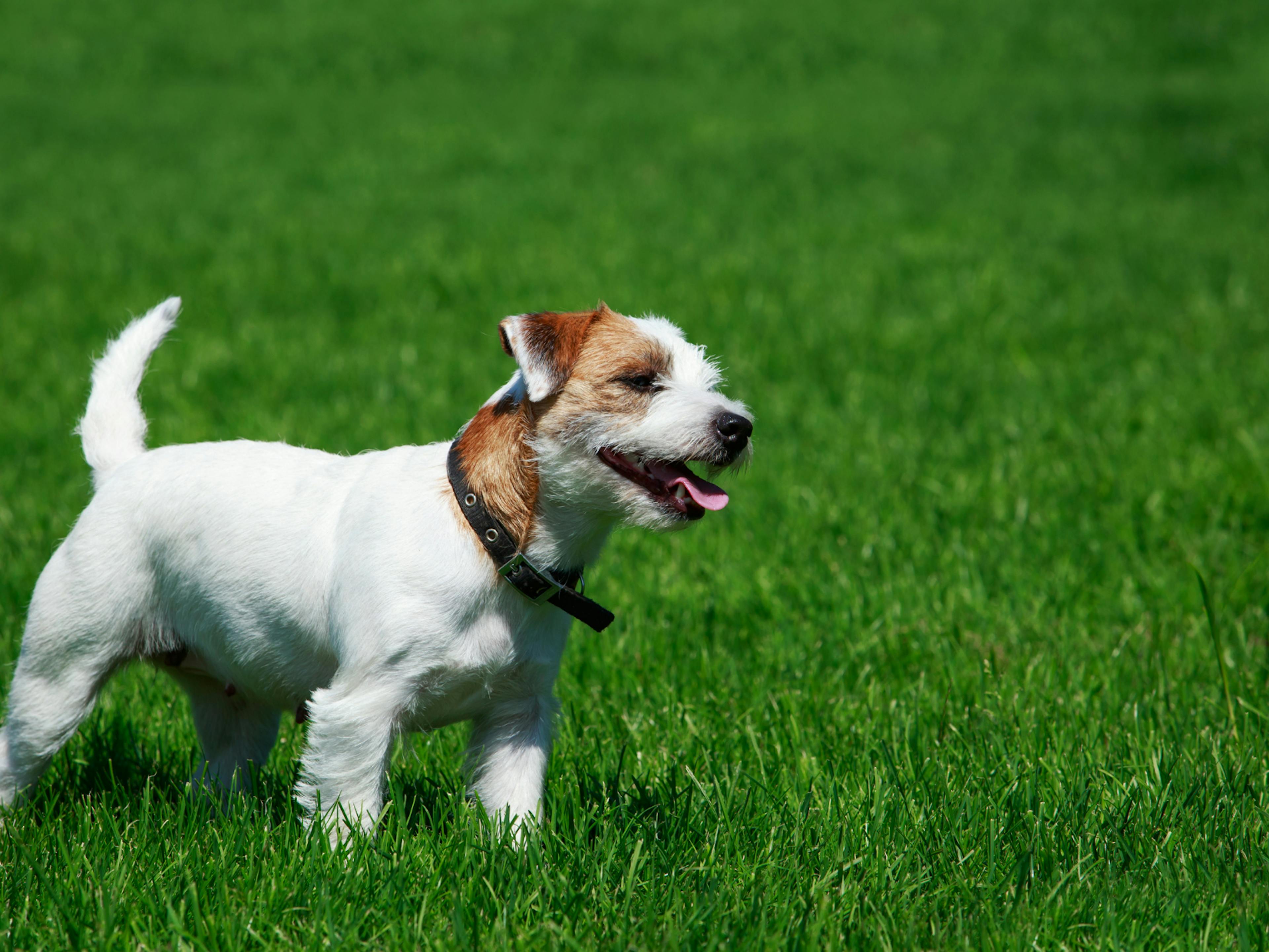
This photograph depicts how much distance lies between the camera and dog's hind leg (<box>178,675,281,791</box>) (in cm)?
404

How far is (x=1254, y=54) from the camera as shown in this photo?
2262 centimetres

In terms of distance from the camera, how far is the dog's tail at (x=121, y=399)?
13.3ft

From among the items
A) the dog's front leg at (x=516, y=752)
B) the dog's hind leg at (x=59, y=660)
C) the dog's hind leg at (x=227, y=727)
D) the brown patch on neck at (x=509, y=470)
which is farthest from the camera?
the dog's hind leg at (x=227, y=727)

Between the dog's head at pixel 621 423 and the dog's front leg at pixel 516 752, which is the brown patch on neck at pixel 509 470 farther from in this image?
the dog's front leg at pixel 516 752

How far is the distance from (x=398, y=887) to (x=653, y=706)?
65.0 inches

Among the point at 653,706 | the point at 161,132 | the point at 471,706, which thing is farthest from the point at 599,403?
the point at 161,132

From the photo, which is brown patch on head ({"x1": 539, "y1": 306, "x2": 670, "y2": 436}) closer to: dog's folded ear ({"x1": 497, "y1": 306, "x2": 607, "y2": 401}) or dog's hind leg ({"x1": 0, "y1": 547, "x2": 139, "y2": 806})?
dog's folded ear ({"x1": 497, "y1": 306, "x2": 607, "y2": 401})

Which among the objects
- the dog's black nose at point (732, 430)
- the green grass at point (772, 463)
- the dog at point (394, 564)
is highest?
the dog's black nose at point (732, 430)

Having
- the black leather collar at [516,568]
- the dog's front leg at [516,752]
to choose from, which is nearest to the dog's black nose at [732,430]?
the black leather collar at [516,568]

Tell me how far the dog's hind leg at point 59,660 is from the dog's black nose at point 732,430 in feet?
6.00

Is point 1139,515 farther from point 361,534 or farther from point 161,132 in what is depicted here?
point 161,132

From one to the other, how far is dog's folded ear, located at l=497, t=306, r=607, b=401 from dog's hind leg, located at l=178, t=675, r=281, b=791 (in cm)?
151

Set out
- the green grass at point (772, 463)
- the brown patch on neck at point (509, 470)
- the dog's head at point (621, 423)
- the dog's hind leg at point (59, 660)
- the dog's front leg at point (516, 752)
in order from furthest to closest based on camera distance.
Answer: the dog's hind leg at point (59, 660)
the dog's front leg at point (516, 752)
the brown patch on neck at point (509, 470)
the dog's head at point (621, 423)
the green grass at point (772, 463)

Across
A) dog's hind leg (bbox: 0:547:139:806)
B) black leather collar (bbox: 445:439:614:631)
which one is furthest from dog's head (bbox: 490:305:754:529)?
dog's hind leg (bbox: 0:547:139:806)
